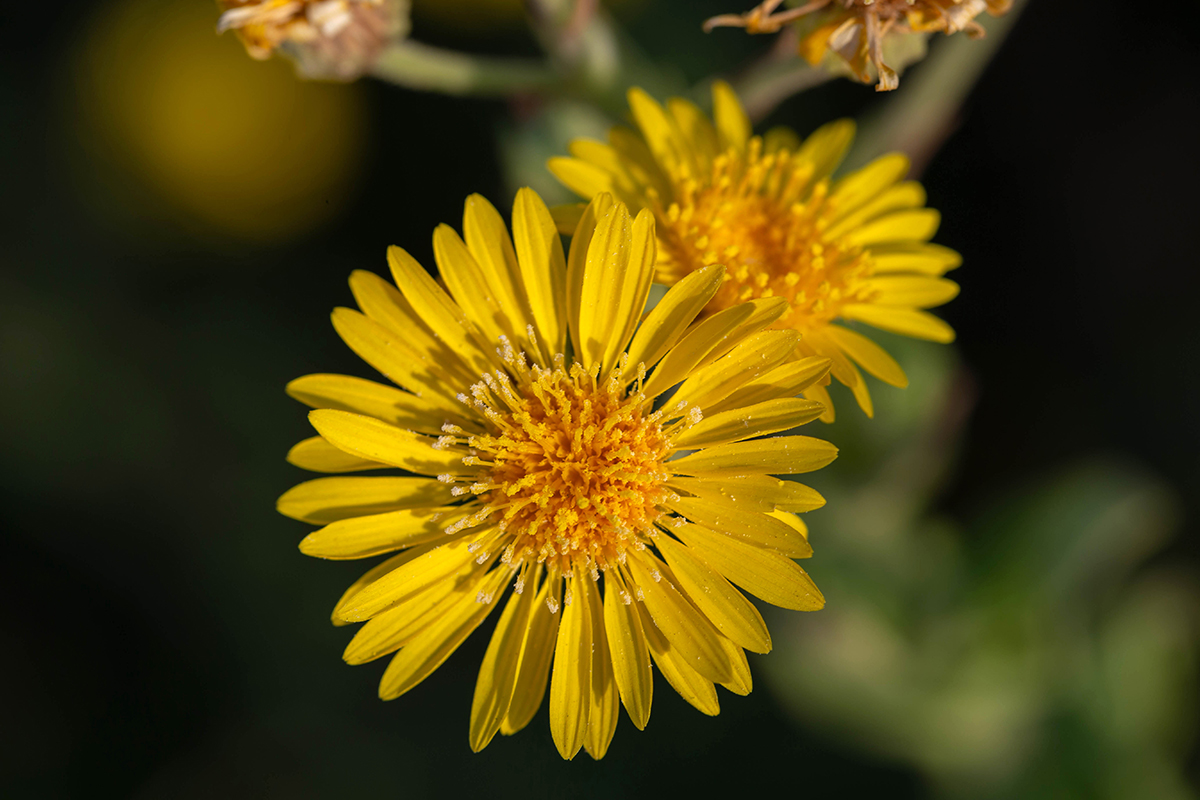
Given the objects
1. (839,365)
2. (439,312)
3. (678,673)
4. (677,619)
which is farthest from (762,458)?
(439,312)

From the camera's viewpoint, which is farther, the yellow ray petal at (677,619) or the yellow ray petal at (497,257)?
the yellow ray petal at (497,257)

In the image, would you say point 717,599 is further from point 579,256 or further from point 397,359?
point 397,359

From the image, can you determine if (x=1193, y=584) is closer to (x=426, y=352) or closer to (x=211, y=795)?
(x=426, y=352)

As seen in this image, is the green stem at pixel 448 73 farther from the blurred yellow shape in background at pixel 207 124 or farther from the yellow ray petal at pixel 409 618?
the blurred yellow shape in background at pixel 207 124

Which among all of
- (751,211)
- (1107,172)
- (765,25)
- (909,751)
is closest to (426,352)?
(751,211)

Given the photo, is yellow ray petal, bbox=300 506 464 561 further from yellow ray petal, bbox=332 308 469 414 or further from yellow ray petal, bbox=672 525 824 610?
yellow ray petal, bbox=672 525 824 610

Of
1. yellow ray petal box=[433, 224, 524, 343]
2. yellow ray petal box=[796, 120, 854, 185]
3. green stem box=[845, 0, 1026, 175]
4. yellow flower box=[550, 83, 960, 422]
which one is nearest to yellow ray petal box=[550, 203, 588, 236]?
yellow flower box=[550, 83, 960, 422]

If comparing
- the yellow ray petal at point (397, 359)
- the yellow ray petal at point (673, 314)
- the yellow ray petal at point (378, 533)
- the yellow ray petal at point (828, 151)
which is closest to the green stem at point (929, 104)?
the yellow ray petal at point (828, 151)
